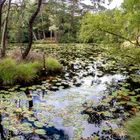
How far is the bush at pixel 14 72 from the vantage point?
1177cm

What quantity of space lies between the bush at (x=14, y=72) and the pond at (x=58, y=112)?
0.71 metres

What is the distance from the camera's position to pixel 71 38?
4619 cm

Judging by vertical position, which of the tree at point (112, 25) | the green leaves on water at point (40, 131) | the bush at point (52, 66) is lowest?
the green leaves on water at point (40, 131)

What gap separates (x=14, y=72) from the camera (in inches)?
474

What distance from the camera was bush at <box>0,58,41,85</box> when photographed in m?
11.8

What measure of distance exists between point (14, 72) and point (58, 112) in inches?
175

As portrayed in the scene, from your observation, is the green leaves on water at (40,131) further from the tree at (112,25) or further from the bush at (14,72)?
the bush at (14,72)

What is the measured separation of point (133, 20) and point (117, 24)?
65 cm

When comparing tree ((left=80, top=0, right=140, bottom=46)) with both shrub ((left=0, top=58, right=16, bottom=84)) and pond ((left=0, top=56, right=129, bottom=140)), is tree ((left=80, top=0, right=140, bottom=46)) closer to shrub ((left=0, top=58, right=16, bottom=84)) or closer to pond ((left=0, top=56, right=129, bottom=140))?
pond ((left=0, top=56, right=129, bottom=140))

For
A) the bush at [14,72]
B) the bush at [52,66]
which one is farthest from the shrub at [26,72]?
the bush at [52,66]

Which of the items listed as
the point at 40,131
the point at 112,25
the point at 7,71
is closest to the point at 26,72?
the point at 7,71

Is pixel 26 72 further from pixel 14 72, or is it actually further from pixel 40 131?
pixel 40 131

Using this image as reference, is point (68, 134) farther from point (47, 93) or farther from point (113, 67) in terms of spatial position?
point (113, 67)

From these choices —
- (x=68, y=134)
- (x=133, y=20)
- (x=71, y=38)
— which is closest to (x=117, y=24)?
(x=133, y=20)
